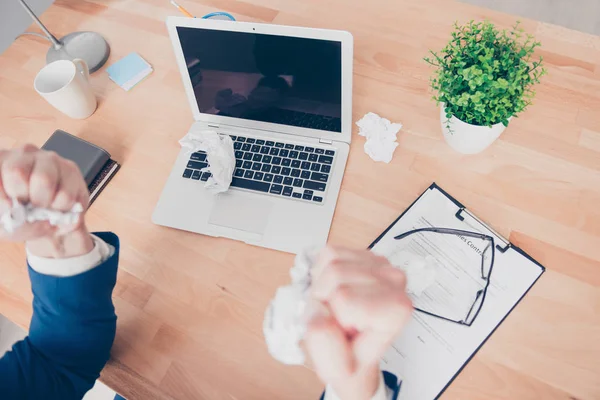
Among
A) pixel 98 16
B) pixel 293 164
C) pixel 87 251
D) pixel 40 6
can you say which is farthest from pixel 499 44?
pixel 40 6

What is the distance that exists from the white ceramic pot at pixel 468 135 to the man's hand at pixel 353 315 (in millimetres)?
368

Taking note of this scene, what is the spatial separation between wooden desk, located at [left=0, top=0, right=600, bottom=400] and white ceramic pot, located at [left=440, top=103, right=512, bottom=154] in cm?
3

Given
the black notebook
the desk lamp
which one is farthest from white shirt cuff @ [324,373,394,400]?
the desk lamp

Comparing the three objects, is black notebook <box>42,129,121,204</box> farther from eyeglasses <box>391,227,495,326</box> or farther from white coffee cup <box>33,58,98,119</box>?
eyeglasses <box>391,227,495,326</box>

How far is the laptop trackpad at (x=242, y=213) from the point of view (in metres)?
0.76

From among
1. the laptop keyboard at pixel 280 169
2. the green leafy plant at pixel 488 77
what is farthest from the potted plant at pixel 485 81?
the laptop keyboard at pixel 280 169

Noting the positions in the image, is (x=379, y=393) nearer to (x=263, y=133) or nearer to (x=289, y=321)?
(x=289, y=321)

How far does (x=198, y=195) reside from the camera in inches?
31.4

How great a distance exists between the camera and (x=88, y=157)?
2.71 feet

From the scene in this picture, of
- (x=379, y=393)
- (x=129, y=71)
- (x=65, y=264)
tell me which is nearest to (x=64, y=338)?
(x=65, y=264)

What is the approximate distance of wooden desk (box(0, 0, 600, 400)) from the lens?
654 millimetres

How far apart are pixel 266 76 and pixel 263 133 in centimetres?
13

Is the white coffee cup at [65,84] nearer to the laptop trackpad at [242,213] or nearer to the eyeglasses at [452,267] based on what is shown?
the laptop trackpad at [242,213]

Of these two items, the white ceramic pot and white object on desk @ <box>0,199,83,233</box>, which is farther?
the white ceramic pot
